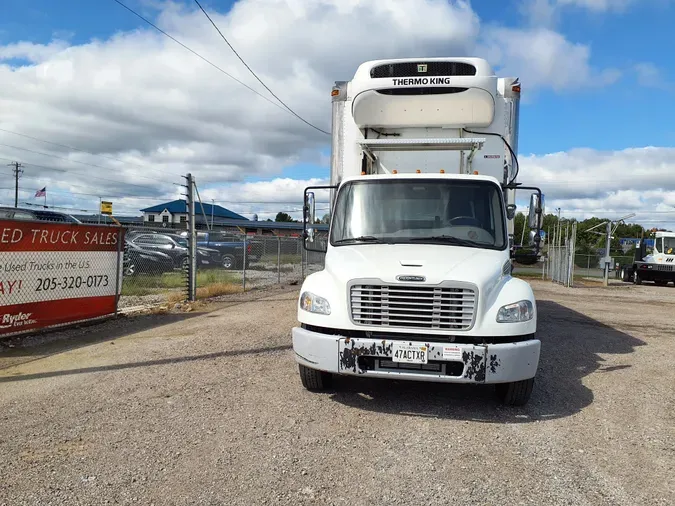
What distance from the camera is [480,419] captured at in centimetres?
492

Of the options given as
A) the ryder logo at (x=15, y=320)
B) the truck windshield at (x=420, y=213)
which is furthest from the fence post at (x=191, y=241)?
the truck windshield at (x=420, y=213)

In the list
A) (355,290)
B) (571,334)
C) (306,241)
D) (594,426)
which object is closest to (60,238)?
(306,241)

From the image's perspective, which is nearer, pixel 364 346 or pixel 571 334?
pixel 364 346

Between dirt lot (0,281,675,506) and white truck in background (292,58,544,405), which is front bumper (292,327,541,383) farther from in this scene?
dirt lot (0,281,675,506)

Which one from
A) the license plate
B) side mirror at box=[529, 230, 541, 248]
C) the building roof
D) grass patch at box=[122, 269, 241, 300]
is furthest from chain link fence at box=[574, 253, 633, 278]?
the building roof

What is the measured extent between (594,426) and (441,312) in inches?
66.1

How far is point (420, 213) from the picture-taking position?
241 inches

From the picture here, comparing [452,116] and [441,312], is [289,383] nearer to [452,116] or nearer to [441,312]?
[441,312]

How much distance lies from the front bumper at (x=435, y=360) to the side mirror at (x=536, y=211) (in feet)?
7.33

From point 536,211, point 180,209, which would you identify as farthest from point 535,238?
point 180,209

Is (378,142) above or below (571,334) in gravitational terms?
above

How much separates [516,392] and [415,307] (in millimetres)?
1295

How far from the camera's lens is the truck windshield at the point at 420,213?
19.6 feet

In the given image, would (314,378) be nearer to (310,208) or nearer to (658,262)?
(310,208)
